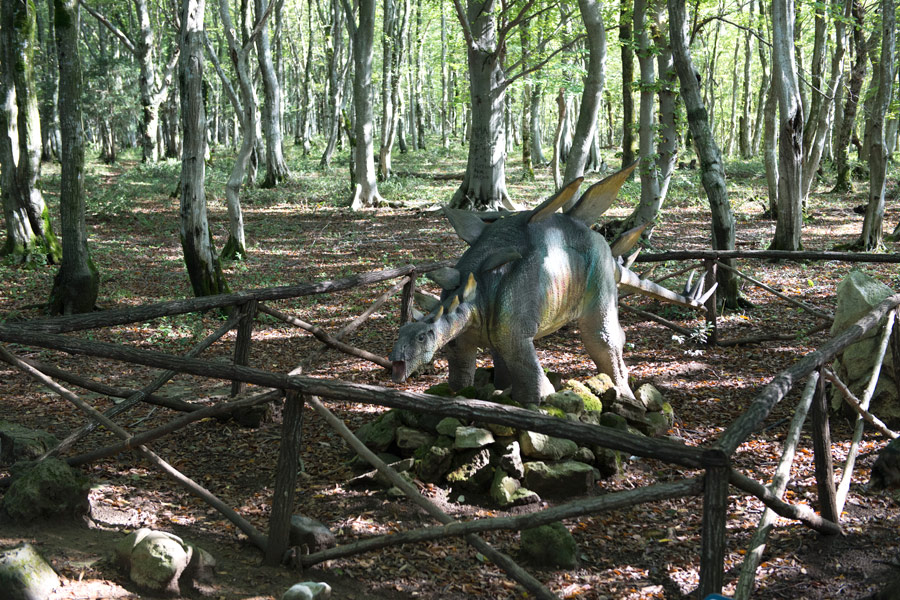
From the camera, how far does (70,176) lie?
→ 28.3 ft

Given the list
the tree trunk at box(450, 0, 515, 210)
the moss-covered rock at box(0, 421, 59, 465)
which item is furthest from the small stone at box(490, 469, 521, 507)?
the tree trunk at box(450, 0, 515, 210)

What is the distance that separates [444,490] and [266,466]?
56.1 inches

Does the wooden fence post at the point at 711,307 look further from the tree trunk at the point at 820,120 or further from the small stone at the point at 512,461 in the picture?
the tree trunk at the point at 820,120

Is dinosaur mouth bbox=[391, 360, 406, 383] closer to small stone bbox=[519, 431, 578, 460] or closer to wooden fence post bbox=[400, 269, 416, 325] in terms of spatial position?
small stone bbox=[519, 431, 578, 460]

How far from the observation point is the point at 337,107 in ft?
80.6

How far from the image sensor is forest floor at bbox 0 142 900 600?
12.2 ft

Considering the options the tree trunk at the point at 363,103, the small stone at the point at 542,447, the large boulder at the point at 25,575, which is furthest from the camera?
the tree trunk at the point at 363,103

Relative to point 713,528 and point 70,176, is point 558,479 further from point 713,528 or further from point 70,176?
point 70,176

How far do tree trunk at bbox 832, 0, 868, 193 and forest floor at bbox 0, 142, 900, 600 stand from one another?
4.41 metres

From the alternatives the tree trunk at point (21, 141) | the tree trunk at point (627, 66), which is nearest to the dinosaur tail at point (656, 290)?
the tree trunk at point (627, 66)

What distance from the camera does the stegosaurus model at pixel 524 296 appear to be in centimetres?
458

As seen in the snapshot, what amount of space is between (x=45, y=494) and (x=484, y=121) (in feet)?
43.8

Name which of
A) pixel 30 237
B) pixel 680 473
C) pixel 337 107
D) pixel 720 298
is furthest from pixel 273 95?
pixel 680 473

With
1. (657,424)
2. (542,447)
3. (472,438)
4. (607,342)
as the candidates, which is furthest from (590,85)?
(472,438)
